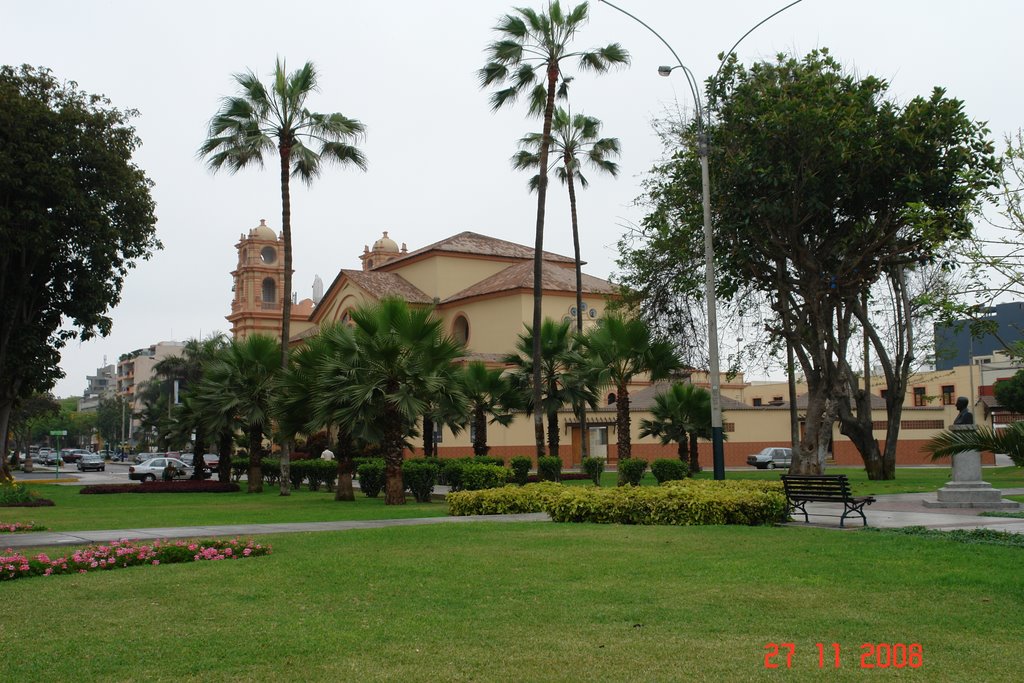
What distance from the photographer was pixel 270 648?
22.9 ft

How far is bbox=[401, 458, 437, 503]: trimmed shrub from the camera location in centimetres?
2502

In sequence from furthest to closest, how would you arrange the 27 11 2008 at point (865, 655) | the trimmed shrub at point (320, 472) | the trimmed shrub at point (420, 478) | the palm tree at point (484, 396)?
the palm tree at point (484, 396) < the trimmed shrub at point (320, 472) < the trimmed shrub at point (420, 478) < the 27 11 2008 at point (865, 655)

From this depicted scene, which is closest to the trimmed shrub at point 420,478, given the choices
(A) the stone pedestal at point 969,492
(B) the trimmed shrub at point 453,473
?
(B) the trimmed shrub at point 453,473

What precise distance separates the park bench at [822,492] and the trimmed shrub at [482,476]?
10.2 metres

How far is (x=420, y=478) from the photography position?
25047 mm

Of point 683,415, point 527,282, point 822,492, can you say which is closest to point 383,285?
point 527,282

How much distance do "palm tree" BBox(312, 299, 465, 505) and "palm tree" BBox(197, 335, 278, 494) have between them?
944 centimetres

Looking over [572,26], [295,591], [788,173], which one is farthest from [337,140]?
[295,591]

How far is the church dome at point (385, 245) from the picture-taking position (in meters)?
79.9

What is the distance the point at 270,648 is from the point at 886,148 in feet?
75.6

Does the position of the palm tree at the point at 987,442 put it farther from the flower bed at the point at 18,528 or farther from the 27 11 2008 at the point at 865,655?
the flower bed at the point at 18,528

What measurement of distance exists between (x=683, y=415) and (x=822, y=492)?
22.4 metres

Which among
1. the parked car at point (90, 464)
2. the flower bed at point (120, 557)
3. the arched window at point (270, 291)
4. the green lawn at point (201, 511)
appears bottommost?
the parked car at point (90, 464)

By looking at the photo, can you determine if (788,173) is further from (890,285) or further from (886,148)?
(890,285)
